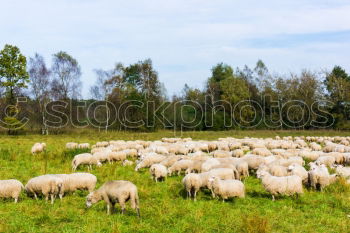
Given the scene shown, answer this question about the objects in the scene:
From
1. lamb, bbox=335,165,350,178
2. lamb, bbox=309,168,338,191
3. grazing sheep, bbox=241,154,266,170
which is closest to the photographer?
lamb, bbox=309,168,338,191

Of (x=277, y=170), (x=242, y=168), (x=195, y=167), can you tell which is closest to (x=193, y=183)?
(x=195, y=167)

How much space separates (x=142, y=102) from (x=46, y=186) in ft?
135

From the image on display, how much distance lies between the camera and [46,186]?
35.1 ft

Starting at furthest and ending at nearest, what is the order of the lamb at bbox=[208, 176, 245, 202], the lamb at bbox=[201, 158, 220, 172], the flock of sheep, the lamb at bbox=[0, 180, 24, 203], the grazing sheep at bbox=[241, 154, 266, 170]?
the grazing sheep at bbox=[241, 154, 266, 170] → the lamb at bbox=[201, 158, 220, 172] → the lamb at bbox=[208, 176, 245, 202] → the lamb at bbox=[0, 180, 24, 203] → the flock of sheep

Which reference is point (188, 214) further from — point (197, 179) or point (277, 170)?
point (277, 170)

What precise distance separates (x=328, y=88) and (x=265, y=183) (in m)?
54.2

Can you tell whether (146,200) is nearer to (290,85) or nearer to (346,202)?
(346,202)

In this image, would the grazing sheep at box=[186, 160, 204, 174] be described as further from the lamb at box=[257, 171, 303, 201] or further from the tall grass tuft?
the tall grass tuft

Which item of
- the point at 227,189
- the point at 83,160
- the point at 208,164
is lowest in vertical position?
the point at 227,189

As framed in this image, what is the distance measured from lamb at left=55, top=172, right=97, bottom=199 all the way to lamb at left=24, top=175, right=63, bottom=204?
1.79ft

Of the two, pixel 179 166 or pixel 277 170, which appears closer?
pixel 277 170

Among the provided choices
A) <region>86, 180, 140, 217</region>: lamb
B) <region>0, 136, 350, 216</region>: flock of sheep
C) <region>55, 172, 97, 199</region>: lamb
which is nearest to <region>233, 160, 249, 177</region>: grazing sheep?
<region>0, 136, 350, 216</region>: flock of sheep

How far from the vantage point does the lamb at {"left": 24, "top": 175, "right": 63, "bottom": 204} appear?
35.1 ft

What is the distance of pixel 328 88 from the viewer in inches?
2366
